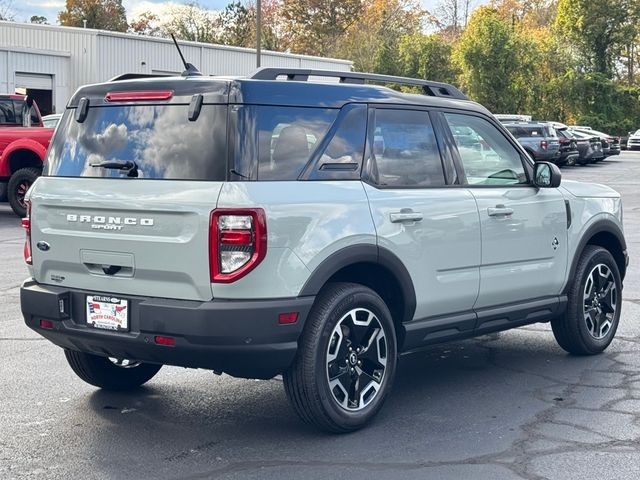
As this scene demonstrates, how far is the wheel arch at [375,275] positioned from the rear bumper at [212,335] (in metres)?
0.18

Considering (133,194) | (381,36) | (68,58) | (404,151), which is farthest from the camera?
(381,36)

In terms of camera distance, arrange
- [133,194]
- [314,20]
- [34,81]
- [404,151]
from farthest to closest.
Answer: [314,20]
[34,81]
[404,151]
[133,194]

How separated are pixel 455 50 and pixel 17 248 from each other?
45.7 m

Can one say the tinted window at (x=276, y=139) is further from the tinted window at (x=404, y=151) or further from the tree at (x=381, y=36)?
the tree at (x=381, y=36)

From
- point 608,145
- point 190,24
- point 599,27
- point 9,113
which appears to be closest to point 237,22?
point 190,24

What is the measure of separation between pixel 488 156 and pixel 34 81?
33.7 m

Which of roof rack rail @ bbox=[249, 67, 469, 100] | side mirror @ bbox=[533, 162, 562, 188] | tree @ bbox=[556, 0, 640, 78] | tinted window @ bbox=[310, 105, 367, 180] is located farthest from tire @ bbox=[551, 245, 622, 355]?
tree @ bbox=[556, 0, 640, 78]

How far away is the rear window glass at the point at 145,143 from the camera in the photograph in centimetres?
504

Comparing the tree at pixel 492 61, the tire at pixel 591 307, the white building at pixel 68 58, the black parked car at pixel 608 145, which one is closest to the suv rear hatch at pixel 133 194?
the tire at pixel 591 307

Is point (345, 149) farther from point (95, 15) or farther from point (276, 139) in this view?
point (95, 15)

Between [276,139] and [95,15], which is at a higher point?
[95,15]

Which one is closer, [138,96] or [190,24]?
[138,96]

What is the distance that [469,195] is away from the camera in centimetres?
616

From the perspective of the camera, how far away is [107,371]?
6168 millimetres
